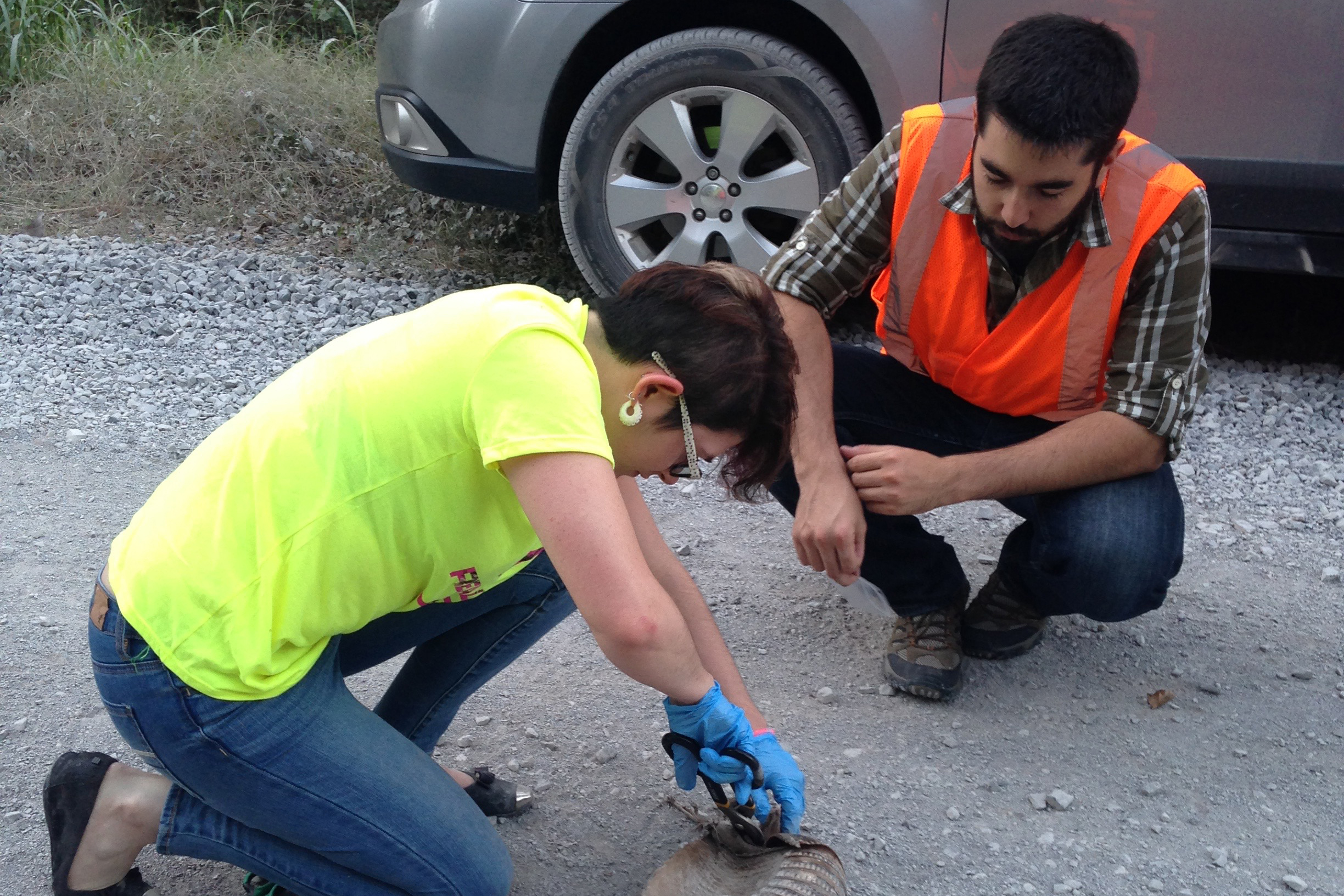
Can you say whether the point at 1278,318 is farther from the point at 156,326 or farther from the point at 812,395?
the point at 156,326

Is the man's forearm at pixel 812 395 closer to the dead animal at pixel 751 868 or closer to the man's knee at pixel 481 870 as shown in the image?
the dead animal at pixel 751 868

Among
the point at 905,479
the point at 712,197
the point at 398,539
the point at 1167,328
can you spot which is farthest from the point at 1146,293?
the point at 712,197

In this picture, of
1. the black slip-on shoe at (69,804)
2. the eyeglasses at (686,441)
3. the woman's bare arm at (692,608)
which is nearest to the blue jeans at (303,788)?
the black slip-on shoe at (69,804)

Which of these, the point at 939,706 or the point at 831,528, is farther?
the point at 939,706

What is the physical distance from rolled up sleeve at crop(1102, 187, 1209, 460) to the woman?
0.90 metres

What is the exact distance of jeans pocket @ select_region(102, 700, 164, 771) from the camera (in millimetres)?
1554

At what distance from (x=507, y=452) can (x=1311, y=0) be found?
111 inches

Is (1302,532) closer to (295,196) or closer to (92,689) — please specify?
(92,689)

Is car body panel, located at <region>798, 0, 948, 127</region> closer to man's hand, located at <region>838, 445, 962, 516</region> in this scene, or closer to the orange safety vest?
the orange safety vest

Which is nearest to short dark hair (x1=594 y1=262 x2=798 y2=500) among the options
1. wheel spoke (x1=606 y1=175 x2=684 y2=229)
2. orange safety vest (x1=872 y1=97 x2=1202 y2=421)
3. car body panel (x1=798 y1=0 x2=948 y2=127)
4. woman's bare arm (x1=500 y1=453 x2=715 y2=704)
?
woman's bare arm (x1=500 y1=453 x2=715 y2=704)

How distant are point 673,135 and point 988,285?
175cm

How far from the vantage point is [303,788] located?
5.10ft

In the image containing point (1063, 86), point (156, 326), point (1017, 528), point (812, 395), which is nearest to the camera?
point (1063, 86)

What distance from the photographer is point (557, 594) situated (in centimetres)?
195
